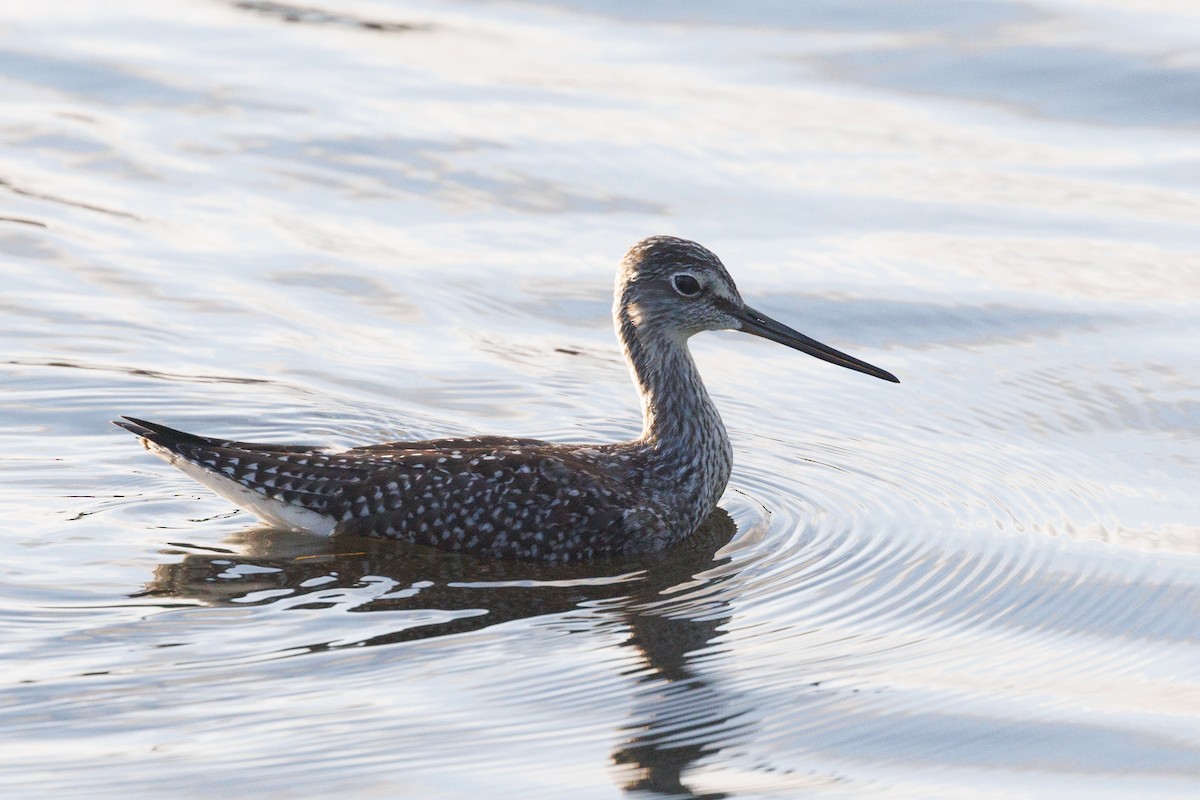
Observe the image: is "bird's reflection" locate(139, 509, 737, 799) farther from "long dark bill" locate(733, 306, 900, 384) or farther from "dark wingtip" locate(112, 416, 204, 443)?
A: "long dark bill" locate(733, 306, 900, 384)

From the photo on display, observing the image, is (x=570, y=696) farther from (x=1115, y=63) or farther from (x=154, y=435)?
(x=1115, y=63)

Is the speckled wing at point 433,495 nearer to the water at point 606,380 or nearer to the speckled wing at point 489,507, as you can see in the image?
the speckled wing at point 489,507

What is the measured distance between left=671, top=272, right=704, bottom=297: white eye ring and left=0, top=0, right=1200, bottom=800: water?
3.90 feet

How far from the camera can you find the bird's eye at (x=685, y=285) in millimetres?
10719

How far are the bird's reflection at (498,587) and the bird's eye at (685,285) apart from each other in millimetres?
1295

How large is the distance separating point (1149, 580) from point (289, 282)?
22.3ft

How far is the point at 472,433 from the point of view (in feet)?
37.9

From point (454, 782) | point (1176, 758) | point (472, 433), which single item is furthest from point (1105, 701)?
point (472, 433)

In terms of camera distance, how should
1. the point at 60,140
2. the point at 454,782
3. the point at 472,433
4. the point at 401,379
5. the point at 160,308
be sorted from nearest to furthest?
1. the point at 454,782
2. the point at 472,433
3. the point at 401,379
4. the point at 160,308
5. the point at 60,140

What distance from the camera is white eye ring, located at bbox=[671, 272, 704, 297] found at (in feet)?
35.2

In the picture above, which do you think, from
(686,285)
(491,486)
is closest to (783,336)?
(686,285)

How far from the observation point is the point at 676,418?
10672 millimetres

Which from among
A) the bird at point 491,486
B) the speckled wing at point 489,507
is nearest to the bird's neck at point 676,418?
the bird at point 491,486

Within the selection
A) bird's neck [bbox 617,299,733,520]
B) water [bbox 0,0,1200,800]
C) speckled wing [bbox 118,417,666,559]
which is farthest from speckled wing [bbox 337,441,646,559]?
bird's neck [bbox 617,299,733,520]
